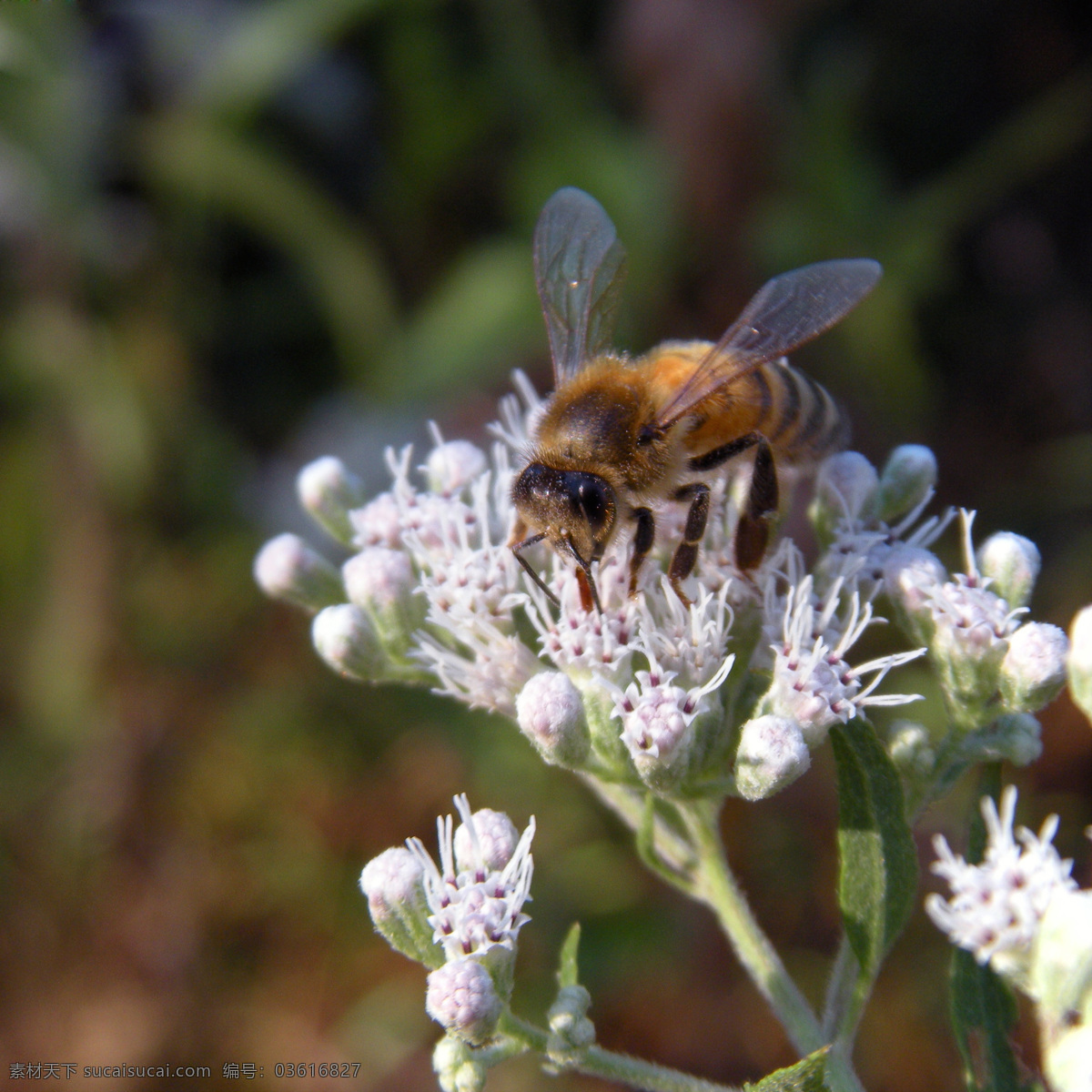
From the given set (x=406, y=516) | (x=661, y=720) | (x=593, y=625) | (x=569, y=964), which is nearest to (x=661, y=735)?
(x=661, y=720)

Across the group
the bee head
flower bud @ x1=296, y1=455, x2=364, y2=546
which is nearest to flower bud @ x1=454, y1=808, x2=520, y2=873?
the bee head

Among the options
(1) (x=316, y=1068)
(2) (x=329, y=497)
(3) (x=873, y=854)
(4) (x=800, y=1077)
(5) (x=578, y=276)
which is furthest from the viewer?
(1) (x=316, y=1068)

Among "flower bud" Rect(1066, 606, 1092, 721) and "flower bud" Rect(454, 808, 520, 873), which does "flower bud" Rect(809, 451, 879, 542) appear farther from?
"flower bud" Rect(454, 808, 520, 873)

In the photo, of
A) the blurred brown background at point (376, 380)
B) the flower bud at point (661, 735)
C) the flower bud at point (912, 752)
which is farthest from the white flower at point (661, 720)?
the blurred brown background at point (376, 380)

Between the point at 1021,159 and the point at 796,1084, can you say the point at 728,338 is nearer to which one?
the point at 796,1084

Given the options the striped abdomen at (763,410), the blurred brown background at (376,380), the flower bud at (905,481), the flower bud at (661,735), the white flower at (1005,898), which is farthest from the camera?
the blurred brown background at (376,380)

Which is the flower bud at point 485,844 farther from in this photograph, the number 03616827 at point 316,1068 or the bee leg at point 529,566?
the number 03616827 at point 316,1068

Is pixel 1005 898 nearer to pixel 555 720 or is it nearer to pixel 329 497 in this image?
pixel 555 720

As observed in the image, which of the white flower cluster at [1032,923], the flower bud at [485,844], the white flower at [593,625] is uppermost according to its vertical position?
the white flower at [593,625]
